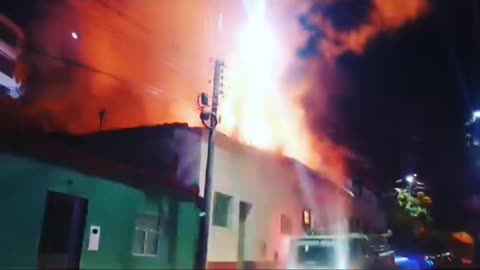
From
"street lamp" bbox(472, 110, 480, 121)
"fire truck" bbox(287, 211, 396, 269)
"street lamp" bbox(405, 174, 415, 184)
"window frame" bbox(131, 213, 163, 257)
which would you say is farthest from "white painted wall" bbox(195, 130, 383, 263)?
"street lamp" bbox(472, 110, 480, 121)

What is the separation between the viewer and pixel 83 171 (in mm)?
7930

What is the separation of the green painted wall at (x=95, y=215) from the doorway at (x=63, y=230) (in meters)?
0.10

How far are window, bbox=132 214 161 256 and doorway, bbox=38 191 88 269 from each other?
1.08 metres

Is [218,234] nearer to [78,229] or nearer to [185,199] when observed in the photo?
[185,199]

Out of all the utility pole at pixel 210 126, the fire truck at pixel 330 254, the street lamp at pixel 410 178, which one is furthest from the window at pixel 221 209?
the street lamp at pixel 410 178

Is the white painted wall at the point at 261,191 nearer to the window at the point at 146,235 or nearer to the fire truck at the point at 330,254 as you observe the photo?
the window at the point at 146,235

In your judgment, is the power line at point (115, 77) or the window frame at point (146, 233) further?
the power line at point (115, 77)

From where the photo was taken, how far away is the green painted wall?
676 cm

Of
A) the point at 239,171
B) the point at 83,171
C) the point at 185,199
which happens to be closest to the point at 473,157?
the point at 239,171

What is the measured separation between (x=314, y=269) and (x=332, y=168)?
11558mm

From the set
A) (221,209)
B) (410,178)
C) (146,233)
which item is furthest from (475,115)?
(146,233)

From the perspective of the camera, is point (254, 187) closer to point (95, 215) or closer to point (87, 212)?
point (95, 215)

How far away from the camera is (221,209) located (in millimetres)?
9820

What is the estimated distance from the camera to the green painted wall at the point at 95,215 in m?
6.76
